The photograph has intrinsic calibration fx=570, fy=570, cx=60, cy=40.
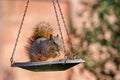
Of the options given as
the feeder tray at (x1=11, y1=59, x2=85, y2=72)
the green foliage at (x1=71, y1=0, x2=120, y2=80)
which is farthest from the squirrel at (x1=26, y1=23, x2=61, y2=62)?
the green foliage at (x1=71, y1=0, x2=120, y2=80)

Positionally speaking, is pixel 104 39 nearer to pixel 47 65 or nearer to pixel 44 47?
pixel 44 47

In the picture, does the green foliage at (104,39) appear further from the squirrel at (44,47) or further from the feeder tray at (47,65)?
the feeder tray at (47,65)

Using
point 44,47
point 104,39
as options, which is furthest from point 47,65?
point 104,39

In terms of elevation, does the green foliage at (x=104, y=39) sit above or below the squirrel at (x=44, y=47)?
below

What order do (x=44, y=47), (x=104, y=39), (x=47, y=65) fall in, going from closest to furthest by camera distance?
(x=47, y=65) → (x=44, y=47) → (x=104, y=39)

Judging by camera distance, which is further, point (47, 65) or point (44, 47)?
point (44, 47)

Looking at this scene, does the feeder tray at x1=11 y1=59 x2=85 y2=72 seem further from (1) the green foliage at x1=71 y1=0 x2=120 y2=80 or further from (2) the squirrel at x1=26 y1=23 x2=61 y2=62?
(1) the green foliage at x1=71 y1=0 x2=120 y2=80

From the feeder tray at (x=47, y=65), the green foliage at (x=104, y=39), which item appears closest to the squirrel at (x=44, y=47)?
the feeder tray at (x=47, y=65)

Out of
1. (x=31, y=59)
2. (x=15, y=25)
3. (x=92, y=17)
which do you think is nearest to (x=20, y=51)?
(x=15, y=25)
